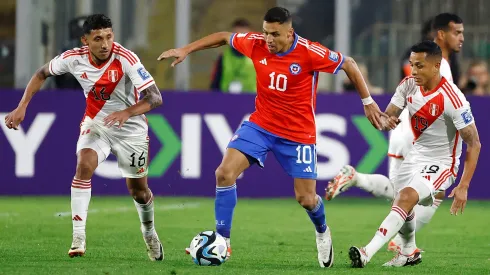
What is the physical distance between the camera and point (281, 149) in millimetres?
8695

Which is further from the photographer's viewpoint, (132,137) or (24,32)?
(24,32)

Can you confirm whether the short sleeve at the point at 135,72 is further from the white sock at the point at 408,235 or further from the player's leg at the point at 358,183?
the white sock at the point at 408,235

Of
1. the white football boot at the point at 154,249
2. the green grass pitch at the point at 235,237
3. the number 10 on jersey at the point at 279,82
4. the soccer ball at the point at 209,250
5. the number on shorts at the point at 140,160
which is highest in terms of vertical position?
the number 10 on jersey at the point at 279,82

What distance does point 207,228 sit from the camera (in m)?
11.5

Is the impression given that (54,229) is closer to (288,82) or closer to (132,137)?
(132,137)

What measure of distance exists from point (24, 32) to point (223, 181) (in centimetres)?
831

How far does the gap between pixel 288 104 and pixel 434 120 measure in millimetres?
1098

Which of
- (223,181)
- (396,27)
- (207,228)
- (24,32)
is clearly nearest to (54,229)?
(207,228)

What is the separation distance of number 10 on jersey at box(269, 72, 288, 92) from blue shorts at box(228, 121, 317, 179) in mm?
331

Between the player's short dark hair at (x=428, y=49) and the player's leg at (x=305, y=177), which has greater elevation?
the player's short dark hair at (x=428, y=49)

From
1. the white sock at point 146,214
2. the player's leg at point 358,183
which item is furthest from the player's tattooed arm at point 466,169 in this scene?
the white sock at point 146,214

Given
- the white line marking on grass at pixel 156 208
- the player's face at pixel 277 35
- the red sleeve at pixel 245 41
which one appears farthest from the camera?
the white line marking on grass at pixel 156 208

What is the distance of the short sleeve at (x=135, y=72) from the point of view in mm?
8875

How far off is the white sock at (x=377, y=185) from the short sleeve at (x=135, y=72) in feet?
8.03
